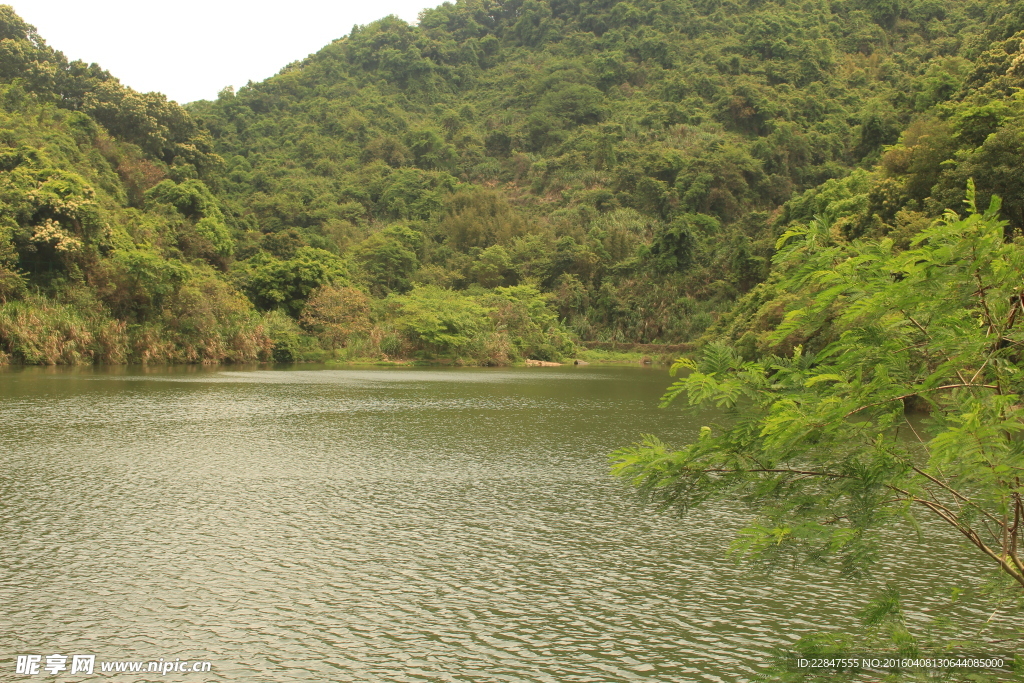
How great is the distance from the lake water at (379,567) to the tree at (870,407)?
77.6 inches

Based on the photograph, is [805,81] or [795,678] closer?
[795,678]

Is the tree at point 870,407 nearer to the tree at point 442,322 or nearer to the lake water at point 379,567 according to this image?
the lake water at point 379,567

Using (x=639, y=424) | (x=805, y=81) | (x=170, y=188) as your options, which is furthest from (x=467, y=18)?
(x=639, y=424)

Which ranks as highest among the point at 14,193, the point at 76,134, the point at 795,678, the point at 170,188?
the point at 76,134

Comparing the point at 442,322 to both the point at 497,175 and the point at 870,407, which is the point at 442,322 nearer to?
the point at 497,175

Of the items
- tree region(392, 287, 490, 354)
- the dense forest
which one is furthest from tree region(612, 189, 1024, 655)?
tree region(392, 287, 490, 354)

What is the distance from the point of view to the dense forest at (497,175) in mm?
33125

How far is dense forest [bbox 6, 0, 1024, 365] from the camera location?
33.1 meters

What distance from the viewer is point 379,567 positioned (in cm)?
799

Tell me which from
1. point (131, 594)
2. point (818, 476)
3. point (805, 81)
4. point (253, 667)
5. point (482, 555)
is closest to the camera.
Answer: point (818, 476)

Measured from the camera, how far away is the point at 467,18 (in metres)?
105

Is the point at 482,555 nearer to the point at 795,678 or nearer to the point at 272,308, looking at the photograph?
the point at 795,678

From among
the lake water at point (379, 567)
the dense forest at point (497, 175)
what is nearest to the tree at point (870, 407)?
the dense forest at point (497, 175)

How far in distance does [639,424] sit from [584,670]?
1306cm
